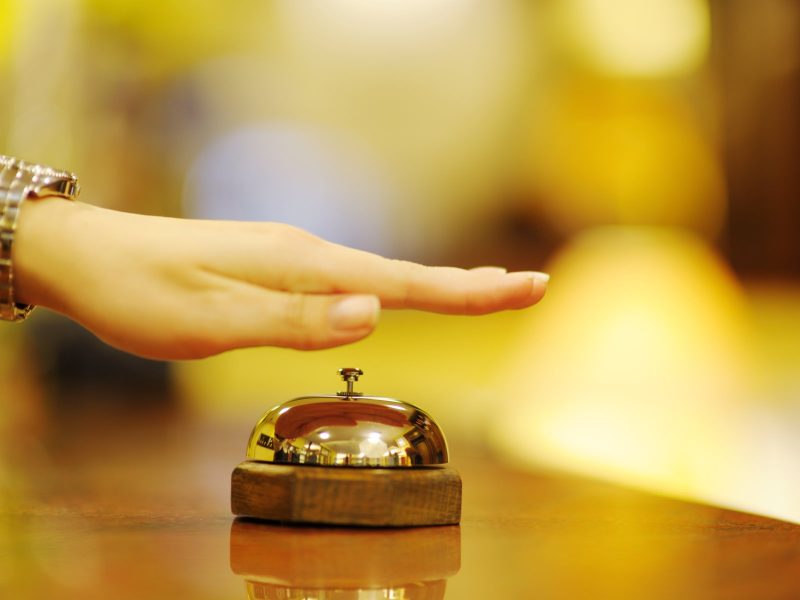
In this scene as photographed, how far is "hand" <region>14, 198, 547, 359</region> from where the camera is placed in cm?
61

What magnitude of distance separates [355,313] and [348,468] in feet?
0.31

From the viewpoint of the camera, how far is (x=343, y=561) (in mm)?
505

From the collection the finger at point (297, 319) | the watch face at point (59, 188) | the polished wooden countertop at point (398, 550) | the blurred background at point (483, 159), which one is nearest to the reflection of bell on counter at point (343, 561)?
the polished wooden countertop at point (398, 550)

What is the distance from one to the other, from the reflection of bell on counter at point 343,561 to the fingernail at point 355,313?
0.39 ft

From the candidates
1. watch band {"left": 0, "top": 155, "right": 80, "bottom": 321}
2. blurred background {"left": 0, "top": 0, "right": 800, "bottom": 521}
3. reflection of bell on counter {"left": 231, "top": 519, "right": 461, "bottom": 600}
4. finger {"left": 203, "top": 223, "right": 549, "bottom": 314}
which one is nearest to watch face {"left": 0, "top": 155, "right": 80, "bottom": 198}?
watch band {"left": 0, "top": 155, "right": 80, "bottom": 321}

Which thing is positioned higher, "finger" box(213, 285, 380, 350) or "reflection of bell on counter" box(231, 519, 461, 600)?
"finger" box(213, 285, 380, 350)

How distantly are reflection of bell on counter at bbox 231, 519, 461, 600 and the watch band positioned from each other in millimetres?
201

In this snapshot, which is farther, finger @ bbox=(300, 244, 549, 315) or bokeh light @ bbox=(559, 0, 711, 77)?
bokeh light @ bbox=(559, 0, 711, 77)

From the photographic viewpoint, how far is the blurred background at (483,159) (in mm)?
3906

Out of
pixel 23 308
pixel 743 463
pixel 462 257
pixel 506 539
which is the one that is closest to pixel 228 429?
pixel 23 308

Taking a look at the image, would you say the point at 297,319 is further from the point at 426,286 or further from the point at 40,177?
the point at 40,177

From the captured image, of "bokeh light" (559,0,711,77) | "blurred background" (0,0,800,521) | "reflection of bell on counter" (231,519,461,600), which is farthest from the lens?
"bokeh light" (559,0,711,77)

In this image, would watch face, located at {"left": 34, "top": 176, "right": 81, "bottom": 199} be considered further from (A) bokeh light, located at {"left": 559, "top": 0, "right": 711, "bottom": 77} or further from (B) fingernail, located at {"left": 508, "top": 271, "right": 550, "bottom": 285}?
(A) bokeh light, located at {"left": 559, "top": 0, "right": 711, "bottom": 77}

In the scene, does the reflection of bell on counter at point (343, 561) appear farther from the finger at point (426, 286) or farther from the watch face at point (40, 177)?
the watch face at point (40, 177)
